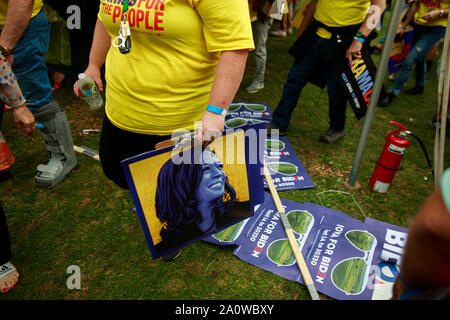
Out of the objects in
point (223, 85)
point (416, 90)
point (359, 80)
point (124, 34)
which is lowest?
point (416, 90)

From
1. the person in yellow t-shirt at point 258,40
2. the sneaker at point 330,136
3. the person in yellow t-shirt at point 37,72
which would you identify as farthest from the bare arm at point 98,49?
the person in yellow t-shirt at point 258,40

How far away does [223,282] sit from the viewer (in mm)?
1946

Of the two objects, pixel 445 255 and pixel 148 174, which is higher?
pixel 445 255

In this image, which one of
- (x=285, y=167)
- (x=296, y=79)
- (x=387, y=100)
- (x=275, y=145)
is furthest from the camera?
(x=387, y=100)

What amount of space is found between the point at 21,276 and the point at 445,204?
2.31 m

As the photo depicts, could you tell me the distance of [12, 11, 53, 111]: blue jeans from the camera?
217 centimetres

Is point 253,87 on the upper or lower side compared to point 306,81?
lower

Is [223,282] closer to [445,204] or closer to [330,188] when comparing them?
[330,188]

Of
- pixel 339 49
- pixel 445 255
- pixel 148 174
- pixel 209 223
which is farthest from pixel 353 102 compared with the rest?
pixel 445 255

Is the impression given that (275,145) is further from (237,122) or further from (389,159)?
(389,159)

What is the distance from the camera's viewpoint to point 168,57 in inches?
50.9

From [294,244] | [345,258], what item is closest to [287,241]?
[294,244]

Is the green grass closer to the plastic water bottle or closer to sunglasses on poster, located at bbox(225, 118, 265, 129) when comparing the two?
sunglasses on poster, located at bbox(225, 118, 265, 129)

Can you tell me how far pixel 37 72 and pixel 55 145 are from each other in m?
0.66
